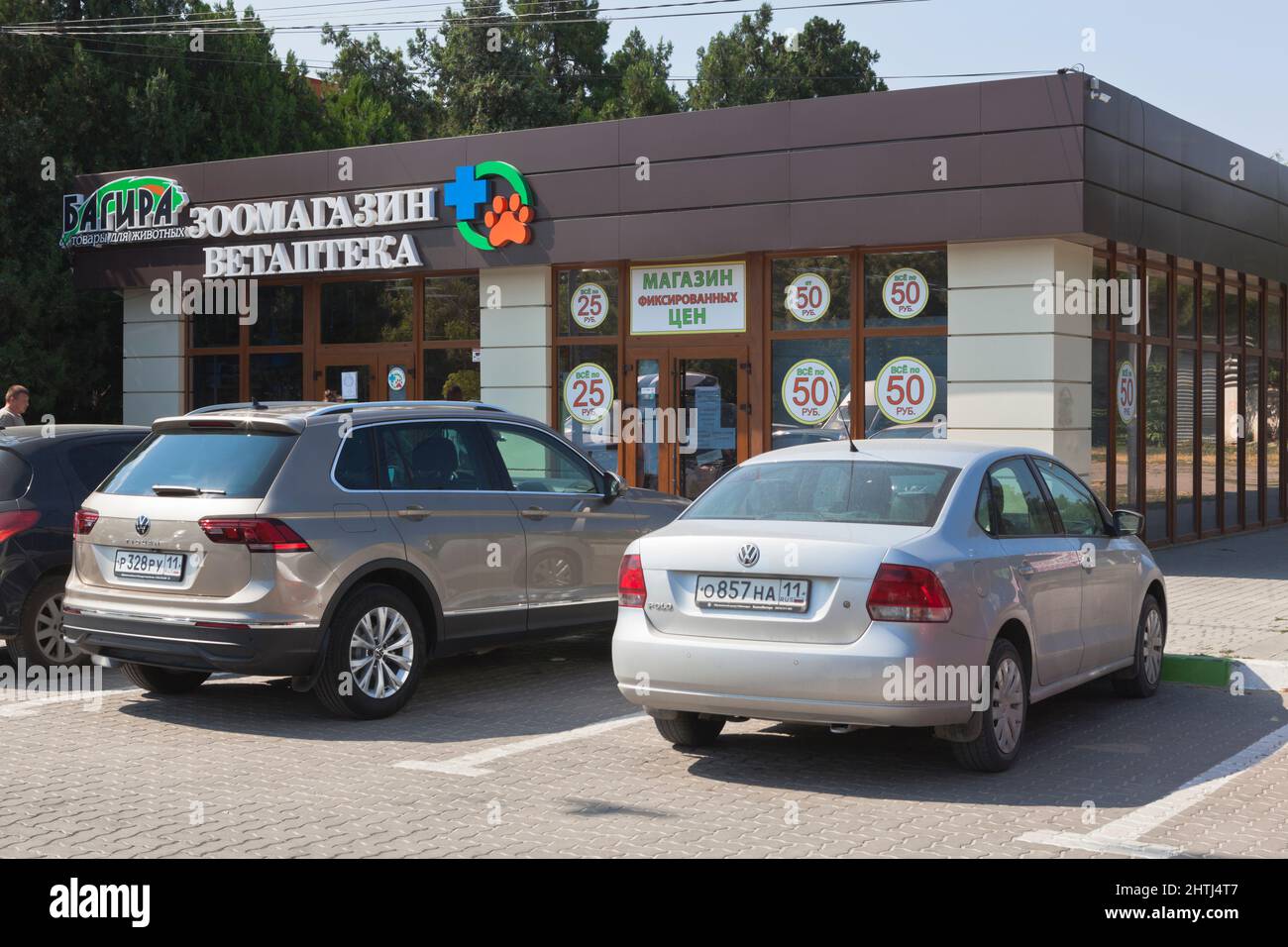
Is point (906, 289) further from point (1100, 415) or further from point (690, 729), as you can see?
point (690, 729)

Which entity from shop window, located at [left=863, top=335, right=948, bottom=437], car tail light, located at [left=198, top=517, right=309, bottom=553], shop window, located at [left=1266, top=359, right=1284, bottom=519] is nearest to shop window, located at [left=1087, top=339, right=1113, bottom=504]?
shop window, located at [left=863, top=335, right=948, bottom=437]

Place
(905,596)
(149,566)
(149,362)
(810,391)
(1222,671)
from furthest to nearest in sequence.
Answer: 1. (149,362)
2. (810,391)
3. (1222,671)
4. (149,566)
5. (905,596)

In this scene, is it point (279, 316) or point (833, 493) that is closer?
point (833, 493)

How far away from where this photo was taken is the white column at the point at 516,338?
1848 cm

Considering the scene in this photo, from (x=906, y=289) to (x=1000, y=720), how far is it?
981 centimetres

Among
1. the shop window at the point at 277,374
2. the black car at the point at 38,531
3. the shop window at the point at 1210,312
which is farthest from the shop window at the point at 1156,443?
the black car at the point at 38,531

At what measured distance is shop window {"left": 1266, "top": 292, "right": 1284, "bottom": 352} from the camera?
21.9 m

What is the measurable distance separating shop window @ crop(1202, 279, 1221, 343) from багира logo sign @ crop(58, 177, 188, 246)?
13752 millimetres

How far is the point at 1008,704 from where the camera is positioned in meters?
7.09

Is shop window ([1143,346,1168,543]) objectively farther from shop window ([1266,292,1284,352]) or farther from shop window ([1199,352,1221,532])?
shop window ([1266,292,1284,352])

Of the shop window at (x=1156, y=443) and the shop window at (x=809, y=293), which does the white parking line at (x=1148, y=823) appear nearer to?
the shop window at (x=809, y=293)

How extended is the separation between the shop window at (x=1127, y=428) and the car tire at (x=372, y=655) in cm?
1061

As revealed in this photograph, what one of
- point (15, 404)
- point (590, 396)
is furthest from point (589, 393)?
point (15, 404)
